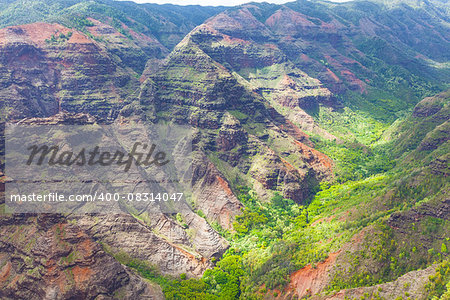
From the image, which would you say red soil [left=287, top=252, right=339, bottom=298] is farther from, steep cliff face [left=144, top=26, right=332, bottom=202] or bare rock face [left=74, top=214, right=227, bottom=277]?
steep cliff face [left=144, top=26, right=332, bottom=202]

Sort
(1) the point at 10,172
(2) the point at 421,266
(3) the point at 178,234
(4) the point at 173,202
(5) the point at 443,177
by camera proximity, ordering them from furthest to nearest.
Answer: (4) the point at 173,202
(3) the point at 178,234
(1) the point at 10,172
(5) the point at 443,177
(2) the point at 421,266

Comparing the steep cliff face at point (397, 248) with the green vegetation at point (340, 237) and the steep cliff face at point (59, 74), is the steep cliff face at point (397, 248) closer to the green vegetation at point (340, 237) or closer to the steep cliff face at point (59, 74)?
the green vegetation at point (340, 237)

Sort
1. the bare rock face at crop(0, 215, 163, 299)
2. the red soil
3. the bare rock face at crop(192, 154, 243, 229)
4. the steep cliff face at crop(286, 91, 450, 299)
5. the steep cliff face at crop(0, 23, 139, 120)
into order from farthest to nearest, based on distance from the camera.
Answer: the steep cliff face at crop(0, 23, 139, 120) → the bare rock face at crop(192, 154, 243, 229) → the red soil → the bare rock face at crop(0, 215, 163, 299) → the steep cliff face at crop(286, 91, 450, 299)

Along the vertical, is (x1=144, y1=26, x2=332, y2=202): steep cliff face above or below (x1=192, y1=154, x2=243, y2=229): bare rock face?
above

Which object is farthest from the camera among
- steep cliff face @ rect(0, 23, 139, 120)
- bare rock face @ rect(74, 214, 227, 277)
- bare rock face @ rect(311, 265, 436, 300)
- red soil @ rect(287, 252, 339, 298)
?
steep cliff face @ rect(0, 23, 139, 120)

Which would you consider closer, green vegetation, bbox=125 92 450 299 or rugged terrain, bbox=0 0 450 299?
rugged terrain, bbox=0 0 450 299

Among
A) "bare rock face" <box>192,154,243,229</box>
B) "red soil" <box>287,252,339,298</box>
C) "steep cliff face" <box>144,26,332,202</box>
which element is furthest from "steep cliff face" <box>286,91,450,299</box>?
"steep cliff face" <box>144,26,332,202</box>

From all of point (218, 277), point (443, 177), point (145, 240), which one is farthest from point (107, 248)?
point (443, 177)

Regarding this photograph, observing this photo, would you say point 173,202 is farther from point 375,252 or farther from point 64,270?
point 375,252
